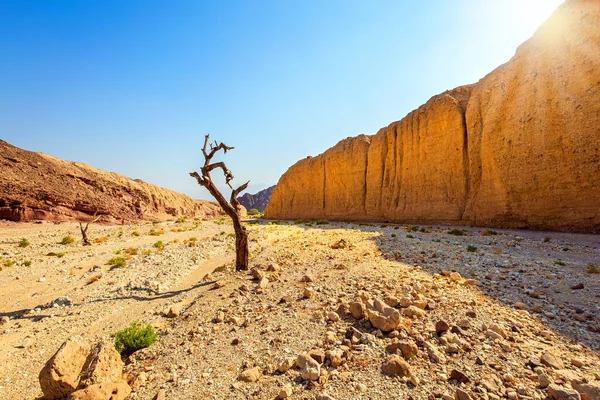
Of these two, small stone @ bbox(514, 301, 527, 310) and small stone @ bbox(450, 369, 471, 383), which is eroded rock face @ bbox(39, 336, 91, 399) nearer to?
small stone @ bbox(450, 369, 471, 383)

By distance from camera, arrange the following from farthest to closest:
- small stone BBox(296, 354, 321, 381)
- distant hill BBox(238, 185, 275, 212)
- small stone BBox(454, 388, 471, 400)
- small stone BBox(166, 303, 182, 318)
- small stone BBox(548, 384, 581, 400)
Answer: distant hill BBox(238, 185, 275, 212) → small stone BBox(166, 303, 182, 318) → small stone BBox(296, 354, 321, 381) → small stone BBox(454, 388, 471, 400) → small stone BBox(548, 384, 581, 400)

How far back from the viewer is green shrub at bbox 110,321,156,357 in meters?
5.23

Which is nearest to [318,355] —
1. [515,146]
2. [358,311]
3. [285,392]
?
[285,392]

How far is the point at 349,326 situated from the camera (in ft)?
15.6

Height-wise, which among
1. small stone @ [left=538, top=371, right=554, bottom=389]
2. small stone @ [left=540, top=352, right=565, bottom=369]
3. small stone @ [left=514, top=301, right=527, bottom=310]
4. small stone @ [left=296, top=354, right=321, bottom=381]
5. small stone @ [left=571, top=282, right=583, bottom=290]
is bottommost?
small stone @ [left=296, top=354, right=321, bottom=381]

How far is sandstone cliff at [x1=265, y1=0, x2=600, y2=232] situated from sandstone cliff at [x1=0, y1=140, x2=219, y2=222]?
44570mm

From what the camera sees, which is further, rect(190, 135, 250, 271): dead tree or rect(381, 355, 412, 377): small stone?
rect(190, 135, 250, 271): dead tree

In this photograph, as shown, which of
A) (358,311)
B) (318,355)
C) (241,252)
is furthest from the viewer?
(241,252)

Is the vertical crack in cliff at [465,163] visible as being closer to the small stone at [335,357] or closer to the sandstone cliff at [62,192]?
the small stone at [335,357]

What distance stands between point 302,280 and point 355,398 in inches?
183

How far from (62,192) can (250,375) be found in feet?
190

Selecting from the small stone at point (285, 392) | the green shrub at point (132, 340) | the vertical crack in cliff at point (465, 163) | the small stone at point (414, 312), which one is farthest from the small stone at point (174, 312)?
the vertical crack in cliff at point (465, 163)

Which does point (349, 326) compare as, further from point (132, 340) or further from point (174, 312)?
point (174, 312)

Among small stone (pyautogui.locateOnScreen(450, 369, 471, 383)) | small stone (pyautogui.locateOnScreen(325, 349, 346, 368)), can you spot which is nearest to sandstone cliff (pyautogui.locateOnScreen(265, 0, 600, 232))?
small stone (pyautogui.locateOnScreen(450, 369, 471, 383))
